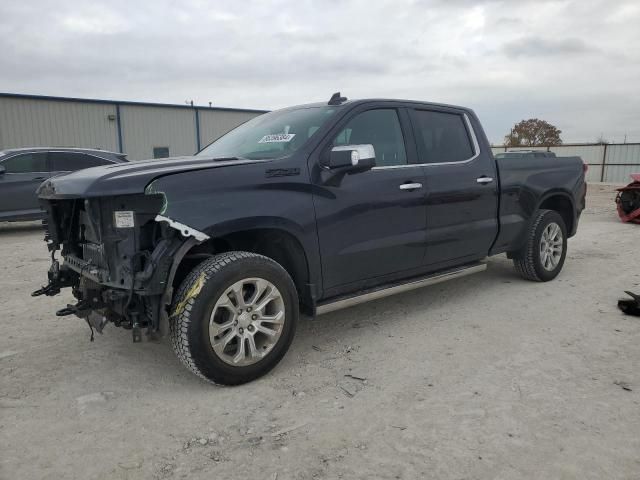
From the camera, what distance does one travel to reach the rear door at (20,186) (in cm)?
905

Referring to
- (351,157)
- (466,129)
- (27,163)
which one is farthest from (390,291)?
(27,163)

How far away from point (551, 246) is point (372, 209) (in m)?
2.80

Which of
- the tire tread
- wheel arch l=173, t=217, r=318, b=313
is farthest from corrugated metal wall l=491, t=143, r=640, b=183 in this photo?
the tire tread

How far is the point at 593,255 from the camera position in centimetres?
696

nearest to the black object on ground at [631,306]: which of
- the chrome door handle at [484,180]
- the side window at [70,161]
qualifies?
the chrome door handle at [484,180]

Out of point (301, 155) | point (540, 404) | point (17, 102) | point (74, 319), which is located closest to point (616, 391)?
point (540, 404)

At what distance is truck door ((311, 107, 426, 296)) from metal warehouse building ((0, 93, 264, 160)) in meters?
17.9

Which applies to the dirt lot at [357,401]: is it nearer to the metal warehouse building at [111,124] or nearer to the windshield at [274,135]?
the windshield at [274,135]

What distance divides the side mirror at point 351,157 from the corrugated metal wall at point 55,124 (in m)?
18.2

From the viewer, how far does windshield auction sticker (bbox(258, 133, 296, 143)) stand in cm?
372

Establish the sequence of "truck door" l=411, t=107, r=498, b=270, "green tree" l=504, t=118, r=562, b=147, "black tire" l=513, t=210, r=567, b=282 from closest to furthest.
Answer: "truck door" l=411, t=107, r=498, b=270 < "black tire" l=513, t=210, r=567, b=282 < "green tree" l=504, t=118, r=562, b=147

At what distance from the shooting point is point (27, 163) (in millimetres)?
9391

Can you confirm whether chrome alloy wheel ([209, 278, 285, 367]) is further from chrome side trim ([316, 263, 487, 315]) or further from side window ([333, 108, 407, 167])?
side window ([333, 108, 407, 167])

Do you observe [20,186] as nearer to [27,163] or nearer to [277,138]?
[27,163]
